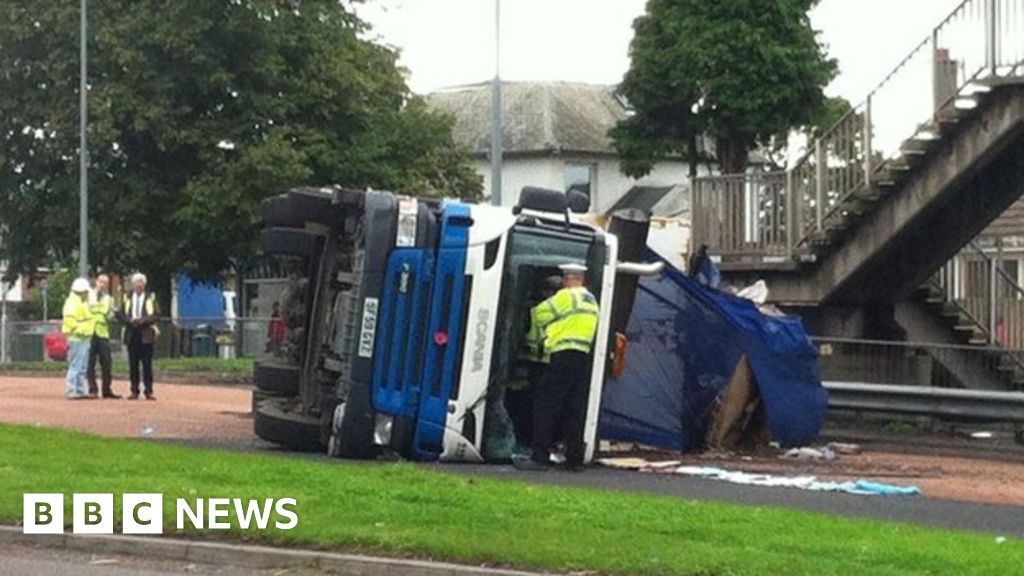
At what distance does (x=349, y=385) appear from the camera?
1755cm

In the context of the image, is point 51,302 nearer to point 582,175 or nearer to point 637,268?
point 582,175

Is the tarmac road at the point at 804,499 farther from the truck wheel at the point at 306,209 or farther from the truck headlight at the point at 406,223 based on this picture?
the truck wheel at the point at 306,209

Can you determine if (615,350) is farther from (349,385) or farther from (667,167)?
(667,167)

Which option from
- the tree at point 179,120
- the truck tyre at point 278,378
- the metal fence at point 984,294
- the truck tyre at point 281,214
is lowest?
the truck tyre at point 278,378

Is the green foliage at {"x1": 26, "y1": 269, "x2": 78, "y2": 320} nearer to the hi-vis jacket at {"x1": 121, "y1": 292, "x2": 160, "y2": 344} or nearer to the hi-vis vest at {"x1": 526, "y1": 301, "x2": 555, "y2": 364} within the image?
the hi-vis jacket at {"x1": 121, "y1": 292, "x2": 160, "y2": 344}

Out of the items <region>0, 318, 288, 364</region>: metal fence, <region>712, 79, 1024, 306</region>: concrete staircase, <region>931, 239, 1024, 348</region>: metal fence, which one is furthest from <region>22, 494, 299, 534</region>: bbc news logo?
<region>0, 318, 288, 364</region>: metal fence

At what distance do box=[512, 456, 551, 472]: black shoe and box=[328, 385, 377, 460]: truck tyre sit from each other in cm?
126

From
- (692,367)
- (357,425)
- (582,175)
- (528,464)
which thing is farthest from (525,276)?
(582,175)

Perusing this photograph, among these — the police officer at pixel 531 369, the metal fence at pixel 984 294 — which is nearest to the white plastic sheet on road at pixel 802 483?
the police officer at pixel 531 369

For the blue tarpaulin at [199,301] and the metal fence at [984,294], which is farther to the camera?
the blue tarpaulin at [199,301]

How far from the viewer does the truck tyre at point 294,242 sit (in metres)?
18.6

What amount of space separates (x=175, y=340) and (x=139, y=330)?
1968 centimetres

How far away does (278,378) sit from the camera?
19.0 m

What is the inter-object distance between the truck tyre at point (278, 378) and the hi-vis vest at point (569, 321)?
2.85 m
